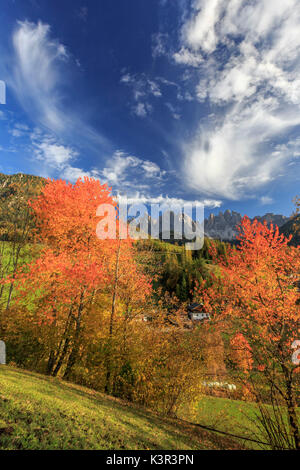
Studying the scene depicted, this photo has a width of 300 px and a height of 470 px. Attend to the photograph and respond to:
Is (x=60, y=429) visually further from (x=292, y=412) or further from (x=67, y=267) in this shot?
(x=67, y=267)

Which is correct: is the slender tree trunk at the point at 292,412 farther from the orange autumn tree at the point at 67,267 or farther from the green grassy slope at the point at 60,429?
the orange autumn tree at the point at 67,267

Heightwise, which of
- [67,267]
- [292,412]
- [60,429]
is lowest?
[292,412]

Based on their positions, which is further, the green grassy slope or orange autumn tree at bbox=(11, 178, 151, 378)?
orange autumn tree at bbox=(11, 178, 151, 378)

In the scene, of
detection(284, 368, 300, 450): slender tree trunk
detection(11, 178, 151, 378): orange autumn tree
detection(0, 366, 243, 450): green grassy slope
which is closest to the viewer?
detection(0, 366, 243, 450): green grassy slope

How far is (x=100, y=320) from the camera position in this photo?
49.2 ft

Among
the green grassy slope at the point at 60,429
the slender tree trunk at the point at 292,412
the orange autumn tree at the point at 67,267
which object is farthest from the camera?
the orange autumn tree at the point at 67,267

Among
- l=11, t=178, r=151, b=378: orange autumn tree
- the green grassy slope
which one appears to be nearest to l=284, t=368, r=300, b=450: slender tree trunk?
the green grassy slope

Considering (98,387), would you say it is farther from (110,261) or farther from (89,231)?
(89,231)

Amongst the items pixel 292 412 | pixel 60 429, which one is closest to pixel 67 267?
pixel 60 429

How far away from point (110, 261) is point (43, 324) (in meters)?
6.82

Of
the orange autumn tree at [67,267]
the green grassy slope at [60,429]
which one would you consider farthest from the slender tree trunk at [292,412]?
the orange autumn tree at [67,267]

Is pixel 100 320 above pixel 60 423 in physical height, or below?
below

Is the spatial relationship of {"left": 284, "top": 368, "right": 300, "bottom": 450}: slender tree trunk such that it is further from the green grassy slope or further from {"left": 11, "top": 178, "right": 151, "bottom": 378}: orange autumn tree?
{"left": 11, "top": 178, "right": 151, "bottom": 378}: orange autumn tree
